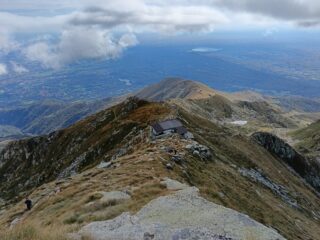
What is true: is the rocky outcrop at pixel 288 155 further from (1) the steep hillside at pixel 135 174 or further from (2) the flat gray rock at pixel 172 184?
(2) the flat gray rock at pixel 172 184

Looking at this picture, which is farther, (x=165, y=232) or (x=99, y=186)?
(x=99, y=186)

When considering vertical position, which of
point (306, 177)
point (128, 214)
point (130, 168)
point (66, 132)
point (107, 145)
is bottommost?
point (306, 177)

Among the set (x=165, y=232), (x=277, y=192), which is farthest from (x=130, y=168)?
(x=277, y=192)

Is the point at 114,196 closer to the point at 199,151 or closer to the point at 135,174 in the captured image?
the point at 135,174

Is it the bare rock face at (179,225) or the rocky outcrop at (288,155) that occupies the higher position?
the bare rock face at (179,225)

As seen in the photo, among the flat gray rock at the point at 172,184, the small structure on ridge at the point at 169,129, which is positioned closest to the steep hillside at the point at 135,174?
the flat gray rock at the point at 172,184

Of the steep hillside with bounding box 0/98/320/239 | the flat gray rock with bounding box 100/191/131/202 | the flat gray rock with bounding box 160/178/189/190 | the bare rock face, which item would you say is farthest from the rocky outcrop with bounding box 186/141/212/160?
the bare rock face

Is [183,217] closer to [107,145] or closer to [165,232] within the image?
[165,232]
